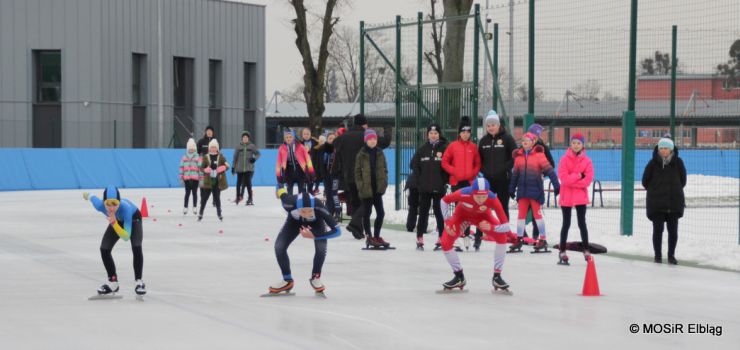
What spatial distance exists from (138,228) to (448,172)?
18.6 feet

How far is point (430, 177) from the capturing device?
16219 mm

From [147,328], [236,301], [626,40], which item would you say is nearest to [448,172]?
[626,40]

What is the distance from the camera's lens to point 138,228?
1127 cm

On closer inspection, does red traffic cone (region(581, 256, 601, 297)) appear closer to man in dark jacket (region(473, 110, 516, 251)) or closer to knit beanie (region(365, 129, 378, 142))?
man in dark jacket (region(473, 110, 516, 251))

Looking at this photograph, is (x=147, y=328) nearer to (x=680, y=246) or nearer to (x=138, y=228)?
(x=138, y=228)

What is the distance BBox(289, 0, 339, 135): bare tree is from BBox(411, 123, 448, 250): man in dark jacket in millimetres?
21694

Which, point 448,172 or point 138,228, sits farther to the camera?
point 448,172

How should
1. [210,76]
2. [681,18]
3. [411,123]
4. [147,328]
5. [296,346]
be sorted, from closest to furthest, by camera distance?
[296,346], [147,328], [681,18], [411,123], [210,76]

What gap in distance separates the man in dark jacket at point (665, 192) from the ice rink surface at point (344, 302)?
462 millimetres

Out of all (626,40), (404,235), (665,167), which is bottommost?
(404,235)

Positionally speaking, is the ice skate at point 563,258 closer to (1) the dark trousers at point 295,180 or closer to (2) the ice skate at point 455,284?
(2) the ice skate at point 455,284

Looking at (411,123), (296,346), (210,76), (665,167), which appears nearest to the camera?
(296,346)

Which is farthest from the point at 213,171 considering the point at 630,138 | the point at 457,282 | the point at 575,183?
the point at 457,282

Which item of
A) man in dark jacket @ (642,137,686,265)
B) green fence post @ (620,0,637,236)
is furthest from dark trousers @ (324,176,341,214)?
man in dark jacket @ (642,137,686,265)
